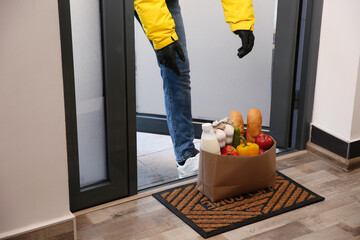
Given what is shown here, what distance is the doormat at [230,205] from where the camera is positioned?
6.45 feet

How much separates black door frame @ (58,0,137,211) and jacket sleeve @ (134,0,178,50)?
0.15ft

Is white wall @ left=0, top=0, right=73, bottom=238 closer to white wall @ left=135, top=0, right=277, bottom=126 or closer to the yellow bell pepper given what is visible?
the yellow bell pepper

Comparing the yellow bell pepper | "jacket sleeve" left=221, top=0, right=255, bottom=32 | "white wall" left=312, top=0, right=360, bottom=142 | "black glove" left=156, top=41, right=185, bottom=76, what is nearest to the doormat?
the yellow bell pepper

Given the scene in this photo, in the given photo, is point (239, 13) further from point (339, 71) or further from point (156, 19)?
point (339, 71)

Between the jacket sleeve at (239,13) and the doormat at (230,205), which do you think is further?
the jacket sleeve at (239,13)

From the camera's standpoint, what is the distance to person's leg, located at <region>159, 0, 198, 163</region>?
2.44 meters

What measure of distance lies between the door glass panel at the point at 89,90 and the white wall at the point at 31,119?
0.89ft

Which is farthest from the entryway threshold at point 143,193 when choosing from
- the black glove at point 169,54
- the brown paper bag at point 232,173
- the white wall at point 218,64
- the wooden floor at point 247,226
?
the white wall at point 218,64

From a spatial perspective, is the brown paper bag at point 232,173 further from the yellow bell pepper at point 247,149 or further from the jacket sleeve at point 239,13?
the jacket sleeve at point 239,13

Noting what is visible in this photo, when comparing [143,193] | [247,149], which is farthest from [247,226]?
[143,193]

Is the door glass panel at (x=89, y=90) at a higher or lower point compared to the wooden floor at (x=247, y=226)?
higher

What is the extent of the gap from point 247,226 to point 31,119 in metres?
0.89

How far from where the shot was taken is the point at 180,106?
2.49 meters

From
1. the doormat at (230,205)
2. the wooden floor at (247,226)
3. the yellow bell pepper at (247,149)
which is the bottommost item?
the wooden floor at (247,226)
